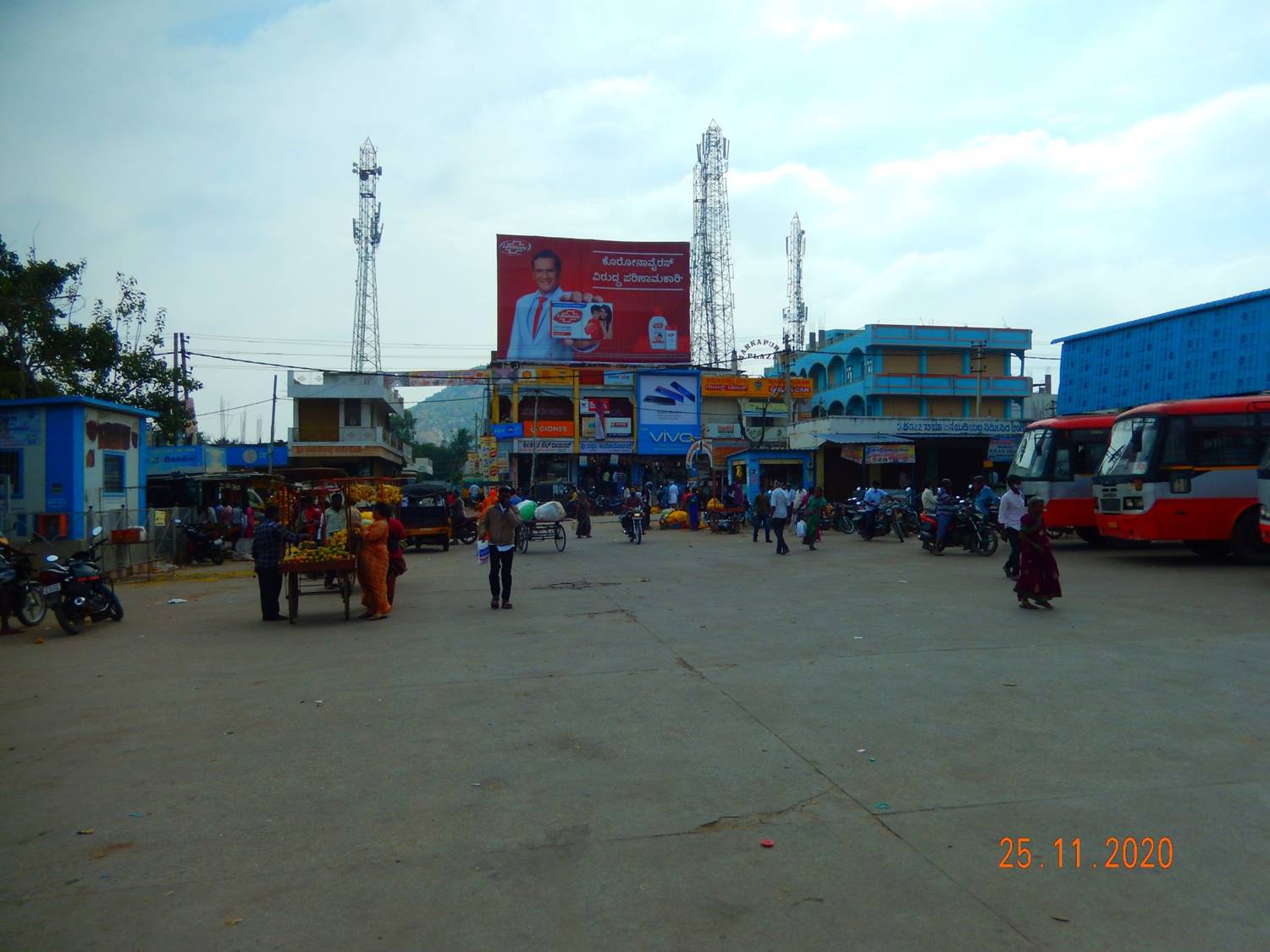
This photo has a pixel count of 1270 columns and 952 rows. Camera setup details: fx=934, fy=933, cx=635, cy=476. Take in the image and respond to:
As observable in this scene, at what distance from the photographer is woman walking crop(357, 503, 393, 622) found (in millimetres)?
12227

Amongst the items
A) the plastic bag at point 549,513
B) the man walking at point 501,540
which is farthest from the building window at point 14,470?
the man walking at point 501,540

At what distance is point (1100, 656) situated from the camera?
858 cm

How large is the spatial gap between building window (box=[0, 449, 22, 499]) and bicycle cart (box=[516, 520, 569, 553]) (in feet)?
35.4

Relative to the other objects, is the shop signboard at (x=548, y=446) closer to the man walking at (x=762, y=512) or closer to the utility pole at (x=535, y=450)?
the utility pole at (x=535, y=450)

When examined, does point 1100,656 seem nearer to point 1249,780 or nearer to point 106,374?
point 1249,780

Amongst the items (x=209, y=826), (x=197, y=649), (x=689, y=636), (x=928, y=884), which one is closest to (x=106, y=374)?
(x=197, y=649)

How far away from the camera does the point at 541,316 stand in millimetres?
43562

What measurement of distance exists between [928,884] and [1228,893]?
1.20 meters

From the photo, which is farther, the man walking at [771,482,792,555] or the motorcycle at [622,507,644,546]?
the motorcycle at [622,507,644,546]

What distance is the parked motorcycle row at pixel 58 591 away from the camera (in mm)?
11891

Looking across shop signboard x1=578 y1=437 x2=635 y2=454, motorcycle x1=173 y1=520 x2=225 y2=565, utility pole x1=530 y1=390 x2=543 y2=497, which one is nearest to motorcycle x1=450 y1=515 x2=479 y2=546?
motorcycle x1=173 y1=520 x2=225 y2=565

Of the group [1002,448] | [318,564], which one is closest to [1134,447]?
[318,564]

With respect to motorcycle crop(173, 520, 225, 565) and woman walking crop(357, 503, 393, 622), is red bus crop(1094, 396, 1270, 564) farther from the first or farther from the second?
motorcycle crop(173, 520, 225, 565)

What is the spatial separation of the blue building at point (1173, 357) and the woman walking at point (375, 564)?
73.8 ft
